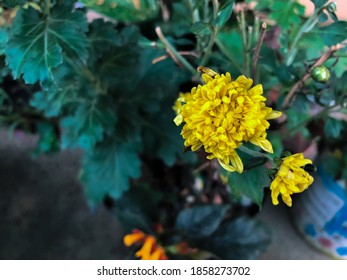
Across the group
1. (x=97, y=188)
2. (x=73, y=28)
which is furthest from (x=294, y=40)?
(x=97, y=188)

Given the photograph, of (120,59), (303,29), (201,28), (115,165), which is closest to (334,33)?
(303,29)

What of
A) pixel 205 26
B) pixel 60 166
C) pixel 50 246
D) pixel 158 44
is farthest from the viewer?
pixel 60 166

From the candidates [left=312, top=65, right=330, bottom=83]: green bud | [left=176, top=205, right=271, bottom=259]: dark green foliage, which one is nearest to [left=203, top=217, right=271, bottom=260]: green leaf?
[left=176, top=205, right=271, bottom=259]: dark green foliage

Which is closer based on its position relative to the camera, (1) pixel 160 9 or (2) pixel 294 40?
(2) pixel 294 40

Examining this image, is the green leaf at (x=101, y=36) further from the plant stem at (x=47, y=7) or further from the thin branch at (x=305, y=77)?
the thin branch at (x=305, y=77)

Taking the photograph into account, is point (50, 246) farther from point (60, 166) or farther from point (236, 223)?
point (236, 223)

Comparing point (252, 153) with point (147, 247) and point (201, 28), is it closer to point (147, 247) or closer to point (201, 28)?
point (201, 28)
